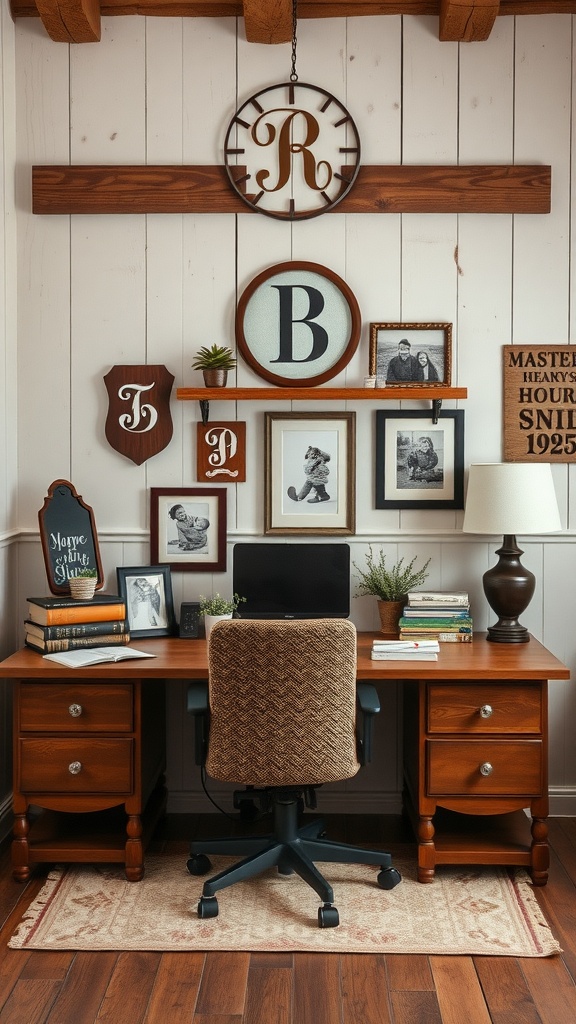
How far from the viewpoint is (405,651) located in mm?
2883

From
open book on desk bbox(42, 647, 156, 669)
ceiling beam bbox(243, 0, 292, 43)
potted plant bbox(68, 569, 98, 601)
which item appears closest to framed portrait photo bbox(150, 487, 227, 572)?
potted plant bbox(68, 569, 98, 601)

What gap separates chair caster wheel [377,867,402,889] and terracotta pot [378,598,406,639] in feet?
2.59

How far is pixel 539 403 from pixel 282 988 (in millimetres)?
2096

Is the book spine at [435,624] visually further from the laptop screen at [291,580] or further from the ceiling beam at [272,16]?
the ceiling beam at [272,16]

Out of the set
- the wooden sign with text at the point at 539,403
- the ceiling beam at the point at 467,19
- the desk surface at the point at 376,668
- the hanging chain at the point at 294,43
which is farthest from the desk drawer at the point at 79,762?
the ceiling beam at the point at 467,19

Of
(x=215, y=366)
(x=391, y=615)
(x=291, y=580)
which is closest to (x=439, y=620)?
(x=391, y=615)

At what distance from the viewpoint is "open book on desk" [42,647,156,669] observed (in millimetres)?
2762

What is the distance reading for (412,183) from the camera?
3.28 m

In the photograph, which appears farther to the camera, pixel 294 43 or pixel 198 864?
pixel 294 43

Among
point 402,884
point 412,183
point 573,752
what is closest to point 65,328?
point 412,183

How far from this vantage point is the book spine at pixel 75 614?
2939 mm

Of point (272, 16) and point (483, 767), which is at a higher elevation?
point (272, 16)

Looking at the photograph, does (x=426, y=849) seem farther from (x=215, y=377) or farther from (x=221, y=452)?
(x=215, y=377)

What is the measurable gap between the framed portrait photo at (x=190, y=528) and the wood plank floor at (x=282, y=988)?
1329 mm
